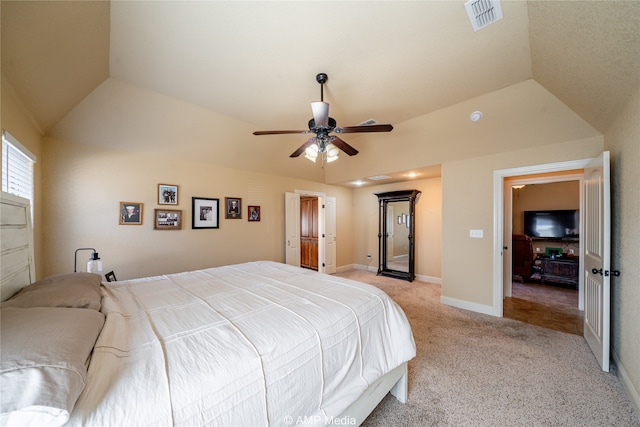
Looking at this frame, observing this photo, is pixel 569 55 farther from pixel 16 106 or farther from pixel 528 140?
pixel 16 106

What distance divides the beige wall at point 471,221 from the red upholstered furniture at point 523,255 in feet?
6.55

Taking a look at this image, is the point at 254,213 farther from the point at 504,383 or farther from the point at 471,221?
the point at 504,383

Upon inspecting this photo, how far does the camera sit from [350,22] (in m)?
1.87

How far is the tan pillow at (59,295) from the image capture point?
3.80ft

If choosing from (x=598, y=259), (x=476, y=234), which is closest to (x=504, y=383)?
(x=598, y=259)

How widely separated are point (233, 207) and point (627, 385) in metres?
4.88

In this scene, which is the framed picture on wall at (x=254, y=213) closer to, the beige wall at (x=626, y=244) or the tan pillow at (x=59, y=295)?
the tan pillow at (x=59, y=295)

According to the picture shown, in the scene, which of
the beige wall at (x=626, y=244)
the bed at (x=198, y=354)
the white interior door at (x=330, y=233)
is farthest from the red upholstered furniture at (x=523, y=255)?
the bed at (x=198, y=354)

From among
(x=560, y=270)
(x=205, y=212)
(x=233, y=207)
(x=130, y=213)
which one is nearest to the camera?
(x=130, y=213)

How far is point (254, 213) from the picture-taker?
14.9 ft

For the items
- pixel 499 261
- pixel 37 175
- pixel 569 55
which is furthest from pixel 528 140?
pixel 37 175

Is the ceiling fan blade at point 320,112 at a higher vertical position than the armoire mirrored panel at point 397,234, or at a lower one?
higher

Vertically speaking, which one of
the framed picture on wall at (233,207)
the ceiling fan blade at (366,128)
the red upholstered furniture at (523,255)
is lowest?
the red upholstered furniture at (523,255)

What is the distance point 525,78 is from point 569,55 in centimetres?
65
